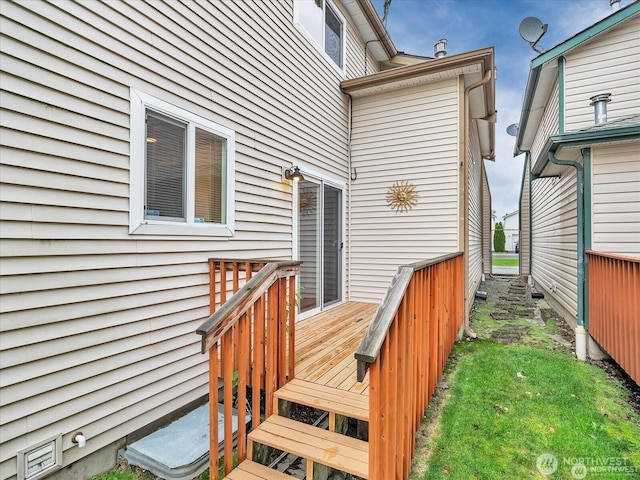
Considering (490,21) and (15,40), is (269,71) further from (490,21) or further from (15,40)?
(490,21)

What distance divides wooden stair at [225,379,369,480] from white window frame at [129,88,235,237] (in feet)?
5.27

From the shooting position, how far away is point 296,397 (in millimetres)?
2496

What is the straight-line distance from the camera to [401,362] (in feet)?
6.48

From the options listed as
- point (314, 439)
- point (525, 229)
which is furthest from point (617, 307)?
point (525, 229)

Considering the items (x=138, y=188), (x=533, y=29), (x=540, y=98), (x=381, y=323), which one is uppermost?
(x=533, y=29)

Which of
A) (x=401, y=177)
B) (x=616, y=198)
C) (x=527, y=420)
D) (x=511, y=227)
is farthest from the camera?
(x=511, y=227)

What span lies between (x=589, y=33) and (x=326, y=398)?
6.69 m

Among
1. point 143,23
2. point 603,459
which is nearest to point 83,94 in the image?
point 143,23

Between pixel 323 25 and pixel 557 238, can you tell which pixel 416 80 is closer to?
pixel 323 25

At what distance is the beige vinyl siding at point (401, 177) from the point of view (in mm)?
5324

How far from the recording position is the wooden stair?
203cm

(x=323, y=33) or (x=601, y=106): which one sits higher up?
(x=323, y=33)

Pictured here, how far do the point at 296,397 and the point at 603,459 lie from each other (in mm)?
2239

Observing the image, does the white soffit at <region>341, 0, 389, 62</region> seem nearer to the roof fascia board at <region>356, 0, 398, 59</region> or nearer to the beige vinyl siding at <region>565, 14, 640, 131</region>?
the roof fascia board at <region>356, 0, 398, 59</region>
